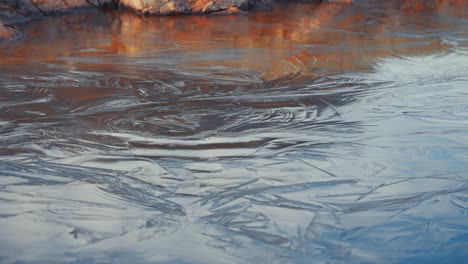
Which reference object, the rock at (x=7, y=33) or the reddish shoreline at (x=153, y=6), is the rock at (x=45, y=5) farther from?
the rock at (x=7, y=33)

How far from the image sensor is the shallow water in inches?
91.5

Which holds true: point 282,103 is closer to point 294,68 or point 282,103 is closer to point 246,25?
point 294,68

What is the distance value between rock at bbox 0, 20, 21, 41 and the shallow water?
693mm

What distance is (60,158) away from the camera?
310 centimetres

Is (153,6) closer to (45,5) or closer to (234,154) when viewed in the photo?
(45,5)

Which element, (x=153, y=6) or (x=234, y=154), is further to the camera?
(x=153, y=6)

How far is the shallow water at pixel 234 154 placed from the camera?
2324 mm

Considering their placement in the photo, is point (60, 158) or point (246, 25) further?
point (246, 25)

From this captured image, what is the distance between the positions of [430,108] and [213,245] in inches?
85.8

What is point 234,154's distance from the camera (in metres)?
3.15

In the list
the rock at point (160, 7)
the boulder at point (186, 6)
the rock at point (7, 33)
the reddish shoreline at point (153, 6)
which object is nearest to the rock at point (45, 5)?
the reddish shoreline at point (153, 6)

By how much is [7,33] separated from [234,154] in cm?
449

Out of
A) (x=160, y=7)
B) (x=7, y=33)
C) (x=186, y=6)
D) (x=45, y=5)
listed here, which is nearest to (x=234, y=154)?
(x=7, y=33)

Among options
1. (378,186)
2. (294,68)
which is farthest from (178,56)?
(378,186)
